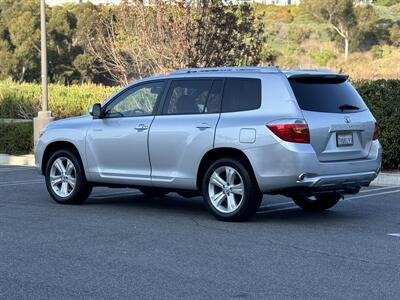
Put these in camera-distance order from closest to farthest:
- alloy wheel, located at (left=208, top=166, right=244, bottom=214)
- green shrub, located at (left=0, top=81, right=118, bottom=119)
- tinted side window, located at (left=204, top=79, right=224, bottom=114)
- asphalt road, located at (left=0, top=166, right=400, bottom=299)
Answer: asphalt road, located at (left=0, top=166, right=400, bottom=299)
alloy wheel, located at (left=208, top=166, right=244, bottom=214)
tinted side window, located at (left=204, top=79, right=224, bottom=114)
green shrub, located at (left=0, top=81, right=118, bottom=119)

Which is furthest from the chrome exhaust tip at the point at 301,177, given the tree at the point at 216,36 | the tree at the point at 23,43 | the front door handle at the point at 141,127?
the tree at the point at 23,43

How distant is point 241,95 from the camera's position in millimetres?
9602

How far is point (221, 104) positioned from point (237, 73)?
1.53 ft

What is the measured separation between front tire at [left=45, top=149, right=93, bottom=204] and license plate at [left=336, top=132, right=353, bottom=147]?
12.4ft

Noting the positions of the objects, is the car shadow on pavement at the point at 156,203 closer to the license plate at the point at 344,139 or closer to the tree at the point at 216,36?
the license plate at the point at 344,139

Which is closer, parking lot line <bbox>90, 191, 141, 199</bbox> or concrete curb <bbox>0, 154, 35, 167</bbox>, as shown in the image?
parking lot line <bbox>90, 191, 141, 199</bbox>

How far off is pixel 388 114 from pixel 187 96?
6491mm

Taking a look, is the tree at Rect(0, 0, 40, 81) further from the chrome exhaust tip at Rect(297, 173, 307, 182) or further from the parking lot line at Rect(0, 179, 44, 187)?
the chrome exhaust tip at Rect(297, 173, 307, 182)

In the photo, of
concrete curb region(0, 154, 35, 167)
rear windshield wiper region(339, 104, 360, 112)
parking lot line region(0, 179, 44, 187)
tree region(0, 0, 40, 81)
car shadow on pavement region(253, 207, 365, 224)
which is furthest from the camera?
tree region(0, 0, 40, 81)

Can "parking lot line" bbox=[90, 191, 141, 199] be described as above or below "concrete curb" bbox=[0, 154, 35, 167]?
above

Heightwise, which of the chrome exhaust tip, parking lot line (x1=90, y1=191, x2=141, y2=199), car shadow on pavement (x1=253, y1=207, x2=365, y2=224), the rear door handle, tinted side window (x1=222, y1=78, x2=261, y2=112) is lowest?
parking lot line (x1=90, y1=191, x2=141, y2=199)

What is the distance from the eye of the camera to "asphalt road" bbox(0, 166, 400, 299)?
6.39 metres

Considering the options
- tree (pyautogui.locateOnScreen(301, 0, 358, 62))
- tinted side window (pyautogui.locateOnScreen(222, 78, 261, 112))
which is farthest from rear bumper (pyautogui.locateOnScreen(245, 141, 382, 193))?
tree (pyautogui.locateOnScreen(301, 0, 358, 62))

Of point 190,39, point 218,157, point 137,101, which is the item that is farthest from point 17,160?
point 218,157
